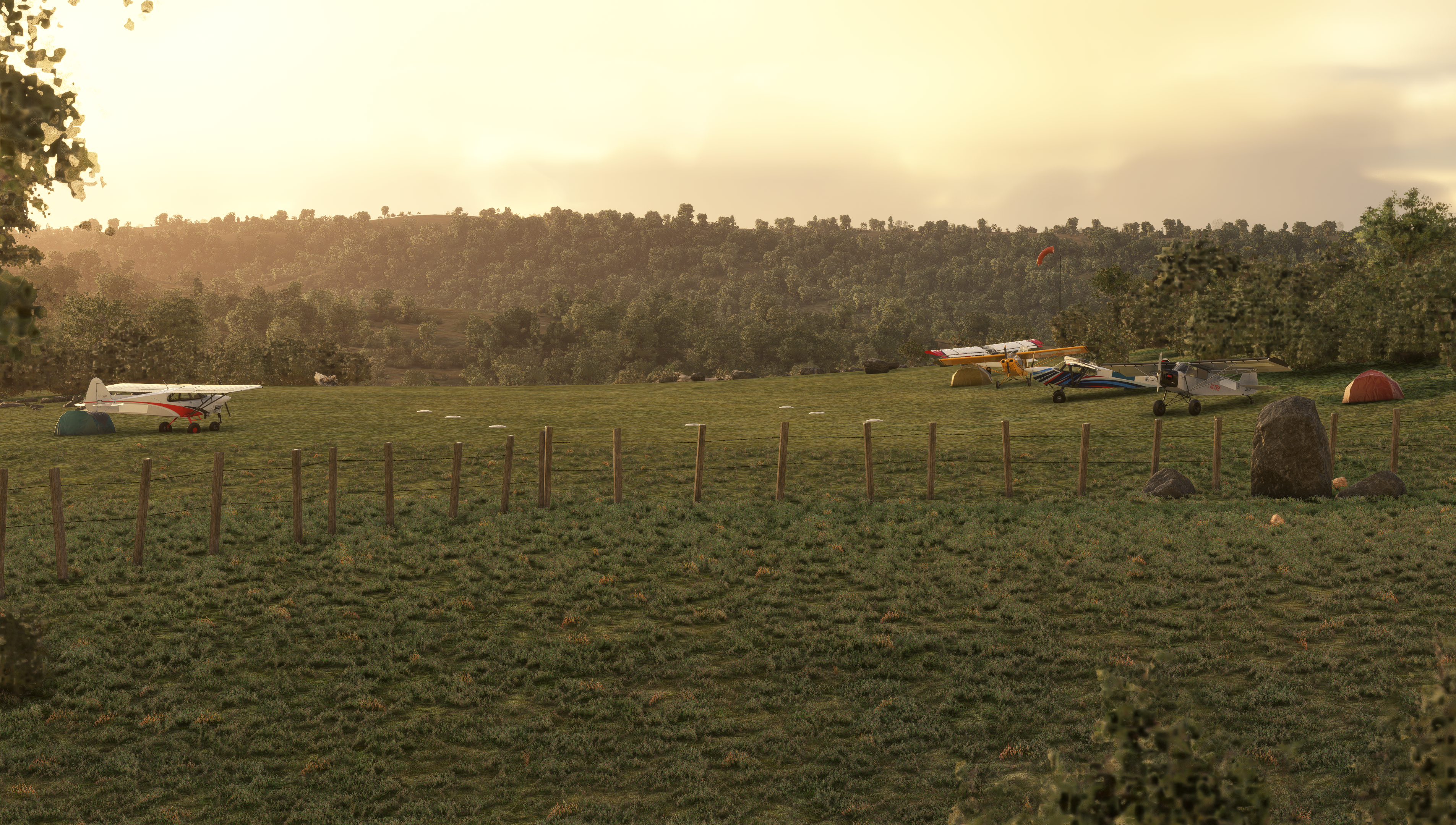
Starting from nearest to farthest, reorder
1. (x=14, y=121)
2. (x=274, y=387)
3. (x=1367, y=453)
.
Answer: (x=14, y=121) → (x=1367, y=453) → (x=274, y=387)

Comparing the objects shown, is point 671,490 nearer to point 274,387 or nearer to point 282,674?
point 282,674

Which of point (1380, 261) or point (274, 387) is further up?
point (1380, 261)

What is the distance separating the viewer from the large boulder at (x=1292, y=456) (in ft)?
92.5

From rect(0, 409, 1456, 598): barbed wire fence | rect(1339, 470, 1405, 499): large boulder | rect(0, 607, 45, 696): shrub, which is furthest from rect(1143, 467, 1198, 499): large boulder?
rect(0, 607, 45, 696): shrub

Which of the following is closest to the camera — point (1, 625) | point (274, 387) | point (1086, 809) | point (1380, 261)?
point (1086, 809)

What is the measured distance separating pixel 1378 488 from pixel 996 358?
41.6 metres

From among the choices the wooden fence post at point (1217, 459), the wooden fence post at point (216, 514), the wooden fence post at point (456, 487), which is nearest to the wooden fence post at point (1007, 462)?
the wooden fence post at point (1217, 459)

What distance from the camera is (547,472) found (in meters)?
27.5

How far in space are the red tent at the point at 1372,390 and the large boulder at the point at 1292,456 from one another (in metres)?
17.7

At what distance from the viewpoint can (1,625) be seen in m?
14.3

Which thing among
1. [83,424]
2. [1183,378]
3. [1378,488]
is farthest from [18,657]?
[1183,378]

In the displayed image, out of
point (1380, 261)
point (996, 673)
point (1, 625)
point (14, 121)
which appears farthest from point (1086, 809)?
point (1380, 261)

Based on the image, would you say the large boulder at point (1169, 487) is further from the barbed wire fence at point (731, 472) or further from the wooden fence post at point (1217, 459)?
the barbed wire fence at point (731, 472)

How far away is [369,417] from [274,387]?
73.0 ft
